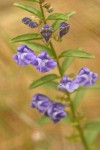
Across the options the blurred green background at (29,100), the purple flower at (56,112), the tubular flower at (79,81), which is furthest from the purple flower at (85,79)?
the blurred green background at (29,100)

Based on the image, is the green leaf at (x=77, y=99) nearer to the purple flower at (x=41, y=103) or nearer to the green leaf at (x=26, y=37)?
the purple flower at (x=41, y=103)

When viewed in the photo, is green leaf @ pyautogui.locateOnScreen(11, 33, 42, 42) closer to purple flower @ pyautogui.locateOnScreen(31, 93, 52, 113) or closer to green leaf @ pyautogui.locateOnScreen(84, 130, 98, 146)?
purple flower @ pyautogui.locateOnScreen(31, 93, 52, 113)

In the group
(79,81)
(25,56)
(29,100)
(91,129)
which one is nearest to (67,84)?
(79,81)

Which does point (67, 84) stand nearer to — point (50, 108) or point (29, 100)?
point (50, 108)

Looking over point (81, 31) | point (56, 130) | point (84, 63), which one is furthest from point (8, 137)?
point (81, 31)

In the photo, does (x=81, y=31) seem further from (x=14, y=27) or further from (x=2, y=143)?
(x=2, y=143)

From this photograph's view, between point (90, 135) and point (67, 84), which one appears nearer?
point (67, 84)
